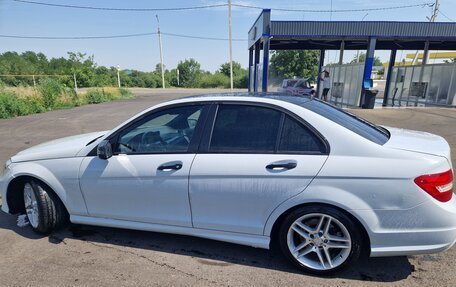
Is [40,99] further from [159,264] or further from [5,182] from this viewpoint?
[159,264]

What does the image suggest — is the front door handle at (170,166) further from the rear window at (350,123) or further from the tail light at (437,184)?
the tail light at (437,184)

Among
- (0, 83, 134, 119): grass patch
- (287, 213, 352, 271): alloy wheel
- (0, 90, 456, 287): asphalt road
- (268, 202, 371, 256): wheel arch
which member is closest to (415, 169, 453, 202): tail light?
(268, 202, 371, 256): wheel arch

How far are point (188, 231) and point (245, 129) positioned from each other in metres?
1.14

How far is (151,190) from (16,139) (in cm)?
804

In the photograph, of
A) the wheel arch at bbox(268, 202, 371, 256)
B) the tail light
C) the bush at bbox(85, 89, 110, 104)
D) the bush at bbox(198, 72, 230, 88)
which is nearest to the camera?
the tail light

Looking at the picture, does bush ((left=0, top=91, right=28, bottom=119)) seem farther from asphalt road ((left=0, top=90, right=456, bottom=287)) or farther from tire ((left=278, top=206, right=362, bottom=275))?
tire ((left=278, top=206, right=362, bottom=275))

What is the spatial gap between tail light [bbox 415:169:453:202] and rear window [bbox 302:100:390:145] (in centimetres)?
44

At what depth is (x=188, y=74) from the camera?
63.9 m

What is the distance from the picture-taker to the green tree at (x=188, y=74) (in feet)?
210

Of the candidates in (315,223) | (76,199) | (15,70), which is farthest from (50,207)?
(15,70)

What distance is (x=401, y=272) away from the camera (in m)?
2.70

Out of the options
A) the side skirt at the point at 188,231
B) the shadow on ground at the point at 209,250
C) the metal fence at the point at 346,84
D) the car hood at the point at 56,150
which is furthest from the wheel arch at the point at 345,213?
the metal fence at the point at 346,84

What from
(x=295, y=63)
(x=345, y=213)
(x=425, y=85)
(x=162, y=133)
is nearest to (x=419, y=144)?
(x=345, y=213)

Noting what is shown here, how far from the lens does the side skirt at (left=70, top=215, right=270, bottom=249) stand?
274cm
